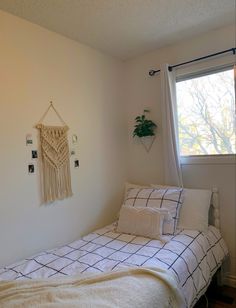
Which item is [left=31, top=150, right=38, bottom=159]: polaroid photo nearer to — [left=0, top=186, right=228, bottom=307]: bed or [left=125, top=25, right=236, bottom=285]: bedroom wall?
[left=0, top=186, right=228, bottom=307]: bed

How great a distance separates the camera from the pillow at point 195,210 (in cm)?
231

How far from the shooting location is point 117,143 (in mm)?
2992

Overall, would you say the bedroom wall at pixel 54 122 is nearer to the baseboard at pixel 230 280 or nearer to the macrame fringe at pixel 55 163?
the macrame fringe at pixel 55 163

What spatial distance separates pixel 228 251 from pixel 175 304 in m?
1.18

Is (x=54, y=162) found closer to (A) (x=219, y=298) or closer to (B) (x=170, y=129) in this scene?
(B) (x=170, y=129)

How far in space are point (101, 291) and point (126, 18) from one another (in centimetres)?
206

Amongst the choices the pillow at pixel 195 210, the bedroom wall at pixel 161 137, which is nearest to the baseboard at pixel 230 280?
the bedroom wall at pixel 161 137

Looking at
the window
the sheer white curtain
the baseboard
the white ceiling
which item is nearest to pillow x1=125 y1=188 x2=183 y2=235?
the sheer white curtain

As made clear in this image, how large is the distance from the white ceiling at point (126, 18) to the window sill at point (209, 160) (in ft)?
4.04

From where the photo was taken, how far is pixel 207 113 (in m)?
2.55

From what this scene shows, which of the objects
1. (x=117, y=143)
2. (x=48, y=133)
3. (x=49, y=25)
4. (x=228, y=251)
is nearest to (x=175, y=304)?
(x=228, y=251)

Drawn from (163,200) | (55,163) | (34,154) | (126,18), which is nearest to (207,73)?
(126,18)

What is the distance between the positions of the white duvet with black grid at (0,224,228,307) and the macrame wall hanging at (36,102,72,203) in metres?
0.48

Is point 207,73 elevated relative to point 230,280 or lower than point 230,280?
elevated
